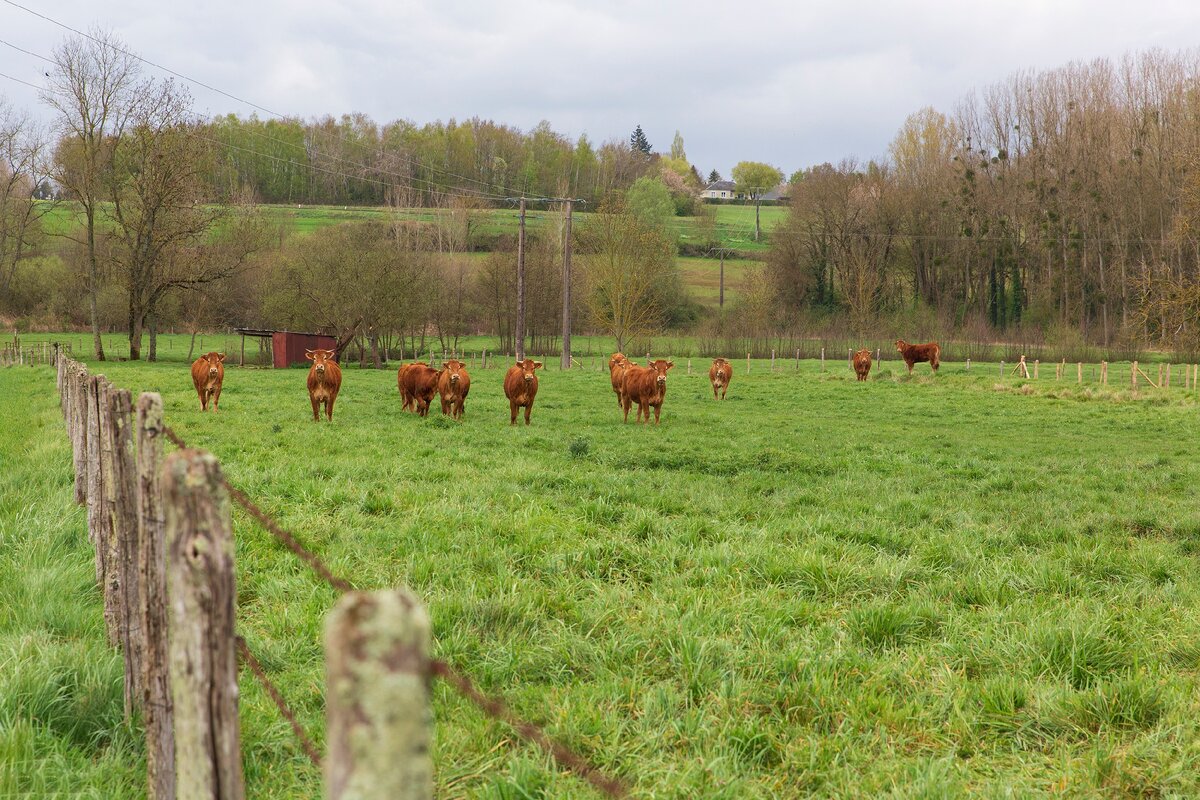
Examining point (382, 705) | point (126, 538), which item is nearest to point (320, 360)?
point (126, 538)

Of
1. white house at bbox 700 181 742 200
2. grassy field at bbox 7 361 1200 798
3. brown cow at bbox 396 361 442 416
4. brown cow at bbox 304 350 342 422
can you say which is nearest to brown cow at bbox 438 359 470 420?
brown cow at bbox 396 361 442 416

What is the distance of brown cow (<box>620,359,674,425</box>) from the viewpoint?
59.7 ft

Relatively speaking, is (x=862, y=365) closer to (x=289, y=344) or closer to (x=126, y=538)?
(x=289, y=344)

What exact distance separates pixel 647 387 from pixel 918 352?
2478 cm

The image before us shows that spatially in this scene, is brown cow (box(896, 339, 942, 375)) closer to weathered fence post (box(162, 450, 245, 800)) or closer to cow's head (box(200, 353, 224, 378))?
cow's head (box(200, 353, 224, 378))

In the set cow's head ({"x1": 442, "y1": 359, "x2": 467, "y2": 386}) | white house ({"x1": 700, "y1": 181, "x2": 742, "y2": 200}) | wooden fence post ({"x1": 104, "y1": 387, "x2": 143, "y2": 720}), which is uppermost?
white house ({"x1": 700, "y1": 181, "x2": 742, "y2": 200})

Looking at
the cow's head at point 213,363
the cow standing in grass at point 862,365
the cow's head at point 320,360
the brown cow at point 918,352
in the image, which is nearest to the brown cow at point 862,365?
the cow standing in grass at point 862,365

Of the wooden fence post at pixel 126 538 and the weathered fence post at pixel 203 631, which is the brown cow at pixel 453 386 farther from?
the weathered fence post at pixel 203 631

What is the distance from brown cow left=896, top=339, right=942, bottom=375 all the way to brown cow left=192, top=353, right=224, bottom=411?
28127 millimetres

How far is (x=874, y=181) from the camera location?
241ft

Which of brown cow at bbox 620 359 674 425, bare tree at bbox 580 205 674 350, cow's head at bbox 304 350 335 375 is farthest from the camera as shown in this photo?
bare tree at bbox 580 205 674 350

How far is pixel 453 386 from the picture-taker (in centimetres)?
1744

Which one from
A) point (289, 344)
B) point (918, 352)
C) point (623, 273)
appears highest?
point (623, 273)

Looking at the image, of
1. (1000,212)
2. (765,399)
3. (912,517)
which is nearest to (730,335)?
(1000,212)
